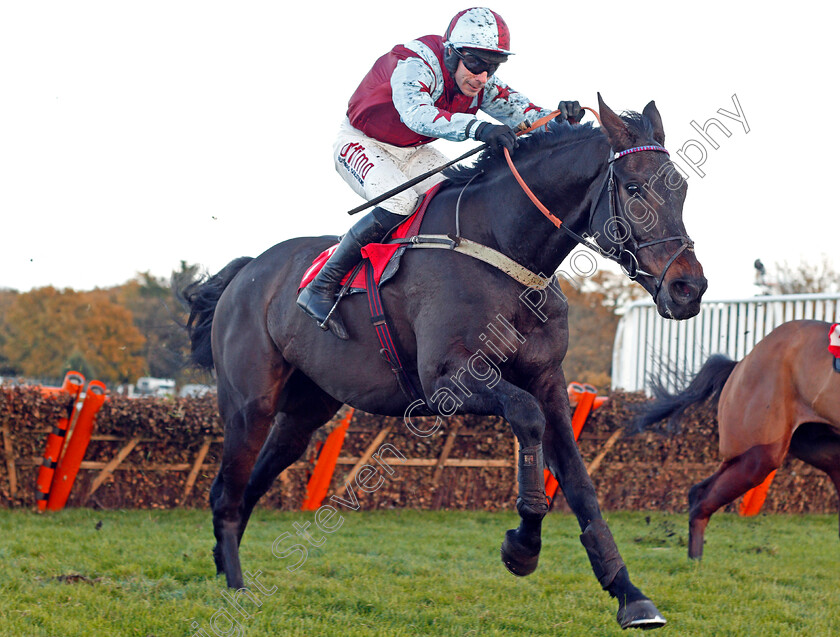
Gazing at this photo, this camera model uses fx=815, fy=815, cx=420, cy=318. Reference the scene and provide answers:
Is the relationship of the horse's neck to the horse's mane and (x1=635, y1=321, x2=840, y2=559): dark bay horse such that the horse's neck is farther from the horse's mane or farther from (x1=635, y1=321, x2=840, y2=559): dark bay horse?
(x1=635, y1=321, x2=840, y2=559): dark bay horse

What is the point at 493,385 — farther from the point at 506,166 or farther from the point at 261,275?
the point at 261,275

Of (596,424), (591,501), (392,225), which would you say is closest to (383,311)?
(392,225)

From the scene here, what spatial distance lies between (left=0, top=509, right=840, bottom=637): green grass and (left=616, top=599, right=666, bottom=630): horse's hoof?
106 cm

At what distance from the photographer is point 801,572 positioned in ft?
19.1

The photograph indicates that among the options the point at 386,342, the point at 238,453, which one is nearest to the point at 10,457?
the point at 238,453

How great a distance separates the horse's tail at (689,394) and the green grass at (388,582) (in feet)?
3.49

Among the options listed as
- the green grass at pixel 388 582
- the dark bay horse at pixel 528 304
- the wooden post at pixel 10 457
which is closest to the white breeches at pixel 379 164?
the dark bay horse at pixel 528 304

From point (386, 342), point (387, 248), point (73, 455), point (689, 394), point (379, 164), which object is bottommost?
point (73, 455)

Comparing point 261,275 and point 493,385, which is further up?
point 261,275

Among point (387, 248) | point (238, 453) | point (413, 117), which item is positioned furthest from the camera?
point (238, 453)

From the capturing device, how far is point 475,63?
362cm

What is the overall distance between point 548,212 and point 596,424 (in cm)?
609

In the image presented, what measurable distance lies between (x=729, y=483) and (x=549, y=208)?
3490mm

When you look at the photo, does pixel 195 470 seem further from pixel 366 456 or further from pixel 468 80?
pixel 468 80
